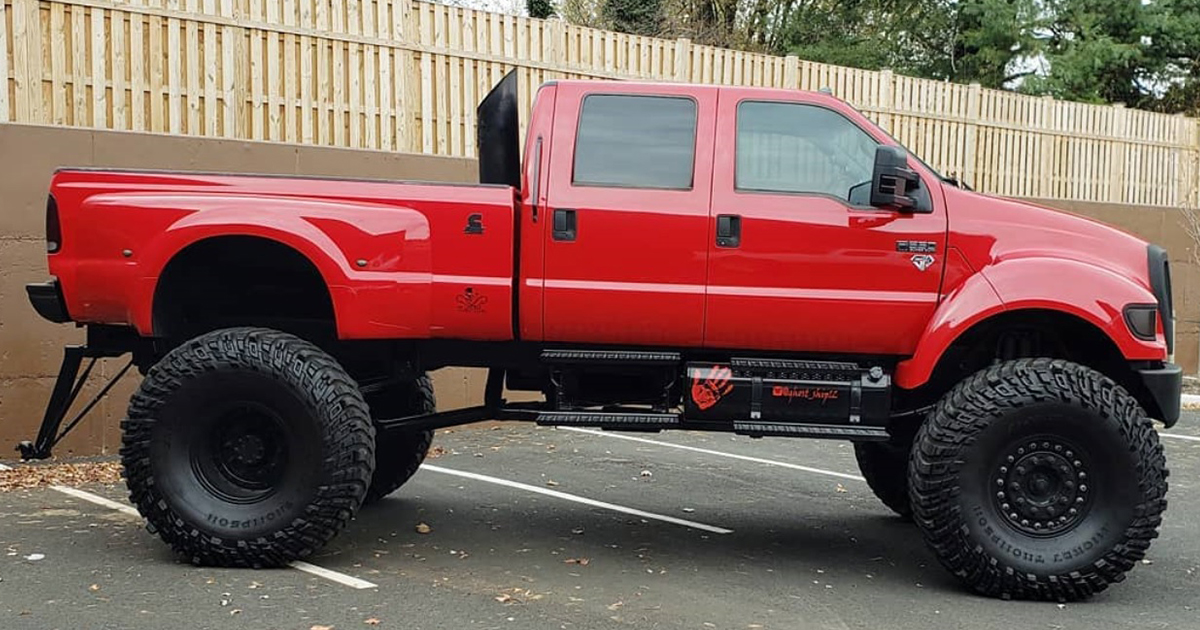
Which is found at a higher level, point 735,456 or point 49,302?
point 49,302

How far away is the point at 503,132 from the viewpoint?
7348 mm

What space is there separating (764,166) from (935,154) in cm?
932

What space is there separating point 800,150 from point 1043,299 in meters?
1.40

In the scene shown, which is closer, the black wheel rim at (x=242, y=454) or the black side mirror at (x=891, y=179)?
the black side mirror at (x=891, y=179)

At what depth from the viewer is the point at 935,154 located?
50.0ft

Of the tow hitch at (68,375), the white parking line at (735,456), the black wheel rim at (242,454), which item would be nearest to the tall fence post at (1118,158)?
the white parking line at (735,456)

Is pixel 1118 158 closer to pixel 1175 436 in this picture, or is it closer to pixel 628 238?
pixel 1175 436

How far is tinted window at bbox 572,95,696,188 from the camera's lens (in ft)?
21.4

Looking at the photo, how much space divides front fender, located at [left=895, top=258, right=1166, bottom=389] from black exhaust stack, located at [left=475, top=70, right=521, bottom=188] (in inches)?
101

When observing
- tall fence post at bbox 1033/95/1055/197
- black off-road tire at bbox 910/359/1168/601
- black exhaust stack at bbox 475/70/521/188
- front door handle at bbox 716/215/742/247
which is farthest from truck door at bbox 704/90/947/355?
tall fence post at bbox 1033/95/1055/197

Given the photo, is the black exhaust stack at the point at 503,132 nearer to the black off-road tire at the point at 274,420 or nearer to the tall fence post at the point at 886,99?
the black off-road tire at the point at 274,420

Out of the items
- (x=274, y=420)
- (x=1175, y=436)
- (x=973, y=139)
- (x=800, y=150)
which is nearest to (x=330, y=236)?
(x=274, y=420)

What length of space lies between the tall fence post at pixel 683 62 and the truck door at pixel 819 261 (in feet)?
21.0

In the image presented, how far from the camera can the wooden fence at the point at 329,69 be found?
30.2 ft
